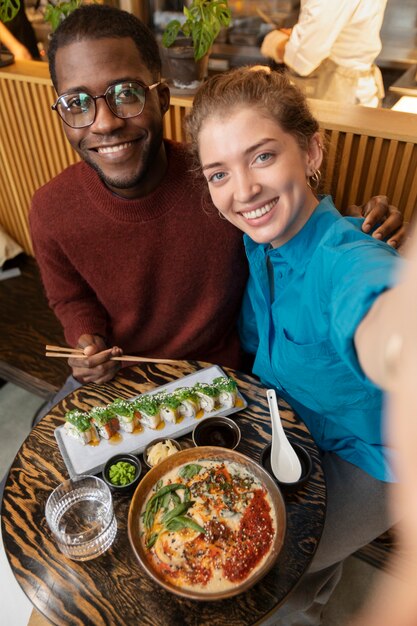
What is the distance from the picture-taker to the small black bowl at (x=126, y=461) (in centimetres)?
128

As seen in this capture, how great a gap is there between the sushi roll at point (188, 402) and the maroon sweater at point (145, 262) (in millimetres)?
449

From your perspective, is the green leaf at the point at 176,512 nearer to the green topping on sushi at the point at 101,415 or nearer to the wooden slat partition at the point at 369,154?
the green topping on sushi at the point at 101,415

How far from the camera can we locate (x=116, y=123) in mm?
1579

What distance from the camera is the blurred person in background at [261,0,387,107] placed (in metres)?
2.66

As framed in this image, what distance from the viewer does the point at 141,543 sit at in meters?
1.12

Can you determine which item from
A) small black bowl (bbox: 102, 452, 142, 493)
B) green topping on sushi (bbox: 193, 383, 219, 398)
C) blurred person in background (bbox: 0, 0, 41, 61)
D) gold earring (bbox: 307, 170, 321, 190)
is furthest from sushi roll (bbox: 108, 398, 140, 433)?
blurred person in background (bbox: 0, 0, 41, 61)

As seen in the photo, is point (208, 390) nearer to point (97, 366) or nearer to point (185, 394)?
point (185, 394)

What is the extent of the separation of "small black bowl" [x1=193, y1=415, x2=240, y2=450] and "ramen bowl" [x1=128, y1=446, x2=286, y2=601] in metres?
0.14

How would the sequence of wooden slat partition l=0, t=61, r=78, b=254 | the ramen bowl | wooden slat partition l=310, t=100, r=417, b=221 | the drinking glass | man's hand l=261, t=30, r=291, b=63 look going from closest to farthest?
the ramen bowl, the drinking glass, wooden slat partition l=310, t=100, r=417, b=221, wooden slat partition l=0, t=61, r=78, b=254, man's hand l=261, t=30, r=291, b=63

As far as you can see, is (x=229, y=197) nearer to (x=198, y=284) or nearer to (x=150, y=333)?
(x=198, y=284)

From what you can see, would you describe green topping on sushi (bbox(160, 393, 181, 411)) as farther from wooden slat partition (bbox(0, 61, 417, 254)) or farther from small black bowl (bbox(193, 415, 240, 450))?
wooden slat partition (bbox(0, 61, 417, 254))

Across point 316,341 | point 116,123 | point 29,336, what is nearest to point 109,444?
point 316,341

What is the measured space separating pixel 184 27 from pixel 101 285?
1.23 metres

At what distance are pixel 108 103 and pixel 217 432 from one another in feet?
3.61
